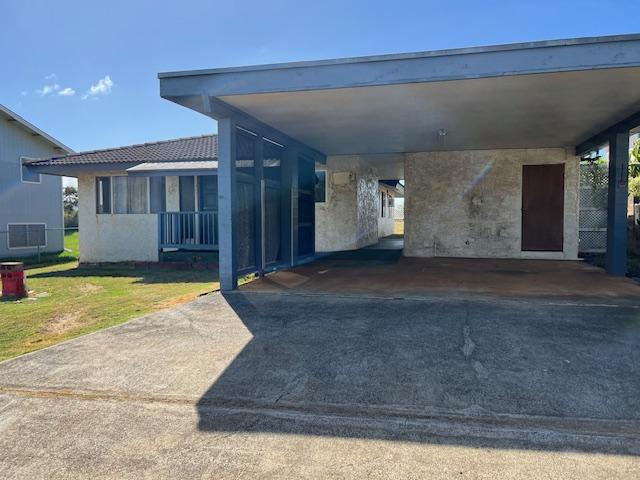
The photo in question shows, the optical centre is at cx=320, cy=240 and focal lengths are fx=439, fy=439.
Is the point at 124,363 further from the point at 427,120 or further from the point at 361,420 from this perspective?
the point at 427,120

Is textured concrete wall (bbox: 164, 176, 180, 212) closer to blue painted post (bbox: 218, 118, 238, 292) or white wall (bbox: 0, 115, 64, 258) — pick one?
blue painted post (bbox: 218, 118, 238, 292)

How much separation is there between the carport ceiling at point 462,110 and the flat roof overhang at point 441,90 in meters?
0.02

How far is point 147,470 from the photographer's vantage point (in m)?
2.31

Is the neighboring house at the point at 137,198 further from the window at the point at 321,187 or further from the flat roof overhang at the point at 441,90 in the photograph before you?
the flat roof overhang at the point at 441,90

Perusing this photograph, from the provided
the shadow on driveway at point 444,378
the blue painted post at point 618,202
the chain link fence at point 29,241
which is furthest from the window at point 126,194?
the blue painted post at point 618,202

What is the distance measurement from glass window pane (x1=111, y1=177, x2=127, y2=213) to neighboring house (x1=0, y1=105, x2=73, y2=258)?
443 cm

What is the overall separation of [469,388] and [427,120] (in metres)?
5.60

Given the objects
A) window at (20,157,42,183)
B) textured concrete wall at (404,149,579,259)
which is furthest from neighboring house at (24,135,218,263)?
textured concrete wall at (404,149,579,259)

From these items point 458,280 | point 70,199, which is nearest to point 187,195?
point 458,280

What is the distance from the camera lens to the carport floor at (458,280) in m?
6.36

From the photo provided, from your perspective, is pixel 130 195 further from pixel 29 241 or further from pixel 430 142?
pixel 430 142

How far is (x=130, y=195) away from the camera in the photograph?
13.7m

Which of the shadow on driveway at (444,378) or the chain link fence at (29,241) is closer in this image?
the shadow on driveway at (444,378)

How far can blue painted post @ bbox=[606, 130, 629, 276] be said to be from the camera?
785 cm
